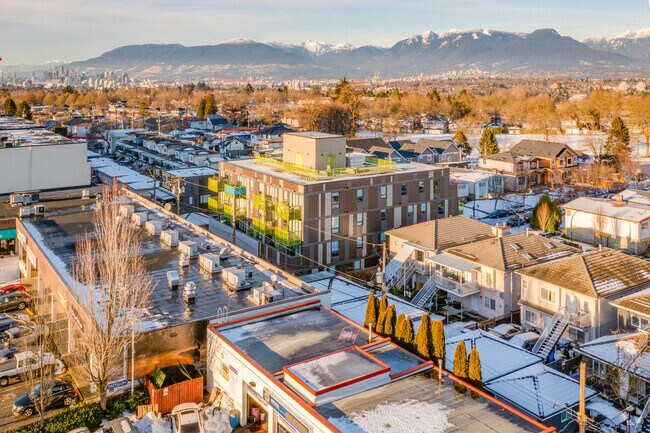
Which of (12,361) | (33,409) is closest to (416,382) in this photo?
(33,409)

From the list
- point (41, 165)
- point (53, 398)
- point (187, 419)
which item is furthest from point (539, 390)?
point (41, 165)

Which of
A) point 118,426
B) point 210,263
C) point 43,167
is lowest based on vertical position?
point 118,426

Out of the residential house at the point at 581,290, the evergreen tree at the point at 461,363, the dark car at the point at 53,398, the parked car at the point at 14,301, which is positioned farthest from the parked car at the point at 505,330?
the parked car at the point at 14,301

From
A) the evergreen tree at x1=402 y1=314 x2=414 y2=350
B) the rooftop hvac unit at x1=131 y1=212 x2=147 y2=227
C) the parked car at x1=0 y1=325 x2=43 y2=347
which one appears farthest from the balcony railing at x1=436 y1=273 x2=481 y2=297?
the parked car at x1=0 y1=325 x2=43 y2=347

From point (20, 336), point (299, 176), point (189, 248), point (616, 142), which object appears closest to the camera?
point (20, 336)

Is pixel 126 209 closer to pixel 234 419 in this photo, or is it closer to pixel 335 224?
pixel 335 224

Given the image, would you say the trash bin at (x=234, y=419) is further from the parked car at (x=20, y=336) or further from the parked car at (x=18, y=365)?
the parked car at (x=20, y=336)

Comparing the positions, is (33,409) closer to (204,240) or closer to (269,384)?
(269,384)

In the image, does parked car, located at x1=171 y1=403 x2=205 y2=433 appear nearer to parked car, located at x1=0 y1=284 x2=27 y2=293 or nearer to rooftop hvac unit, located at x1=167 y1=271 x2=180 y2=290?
rooftop hvac unit, located at x1=167 y1=271 x2=180 y2=290
